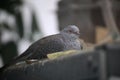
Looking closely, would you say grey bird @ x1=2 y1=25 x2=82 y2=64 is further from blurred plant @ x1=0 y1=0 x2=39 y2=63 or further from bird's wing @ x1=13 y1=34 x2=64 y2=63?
blurred plant @ x1=0 y1=0 x2=39 y2=63

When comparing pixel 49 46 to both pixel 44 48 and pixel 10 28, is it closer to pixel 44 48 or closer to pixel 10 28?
pixel 44 48

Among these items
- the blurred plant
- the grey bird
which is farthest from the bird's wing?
the blurred plant

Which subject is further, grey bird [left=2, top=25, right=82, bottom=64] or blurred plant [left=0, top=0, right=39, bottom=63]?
blurred plant [left=0, top=0, right=39, bottom=63]

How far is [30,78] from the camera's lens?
2.07 meters

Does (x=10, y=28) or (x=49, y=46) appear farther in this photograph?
(x=10, y=28)

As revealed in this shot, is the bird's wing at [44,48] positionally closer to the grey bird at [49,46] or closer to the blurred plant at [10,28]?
the grey bird at [49,46]

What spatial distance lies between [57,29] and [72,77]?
4.12 m

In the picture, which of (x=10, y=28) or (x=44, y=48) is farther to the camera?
(x=10, y=28)

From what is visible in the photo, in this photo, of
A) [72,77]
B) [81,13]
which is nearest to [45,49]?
[72,77]

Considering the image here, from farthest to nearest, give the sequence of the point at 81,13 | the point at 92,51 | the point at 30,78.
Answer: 1. the point at 81,13
2. the point at 30,78
3. the point at 92,51

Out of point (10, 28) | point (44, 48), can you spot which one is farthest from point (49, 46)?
point (10, 28)

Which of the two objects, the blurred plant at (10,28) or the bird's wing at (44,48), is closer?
the bird's wing at (44,48)

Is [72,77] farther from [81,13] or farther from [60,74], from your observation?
[81,13]

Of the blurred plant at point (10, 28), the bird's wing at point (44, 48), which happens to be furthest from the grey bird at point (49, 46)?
the blurred plant at point (10, 28)
